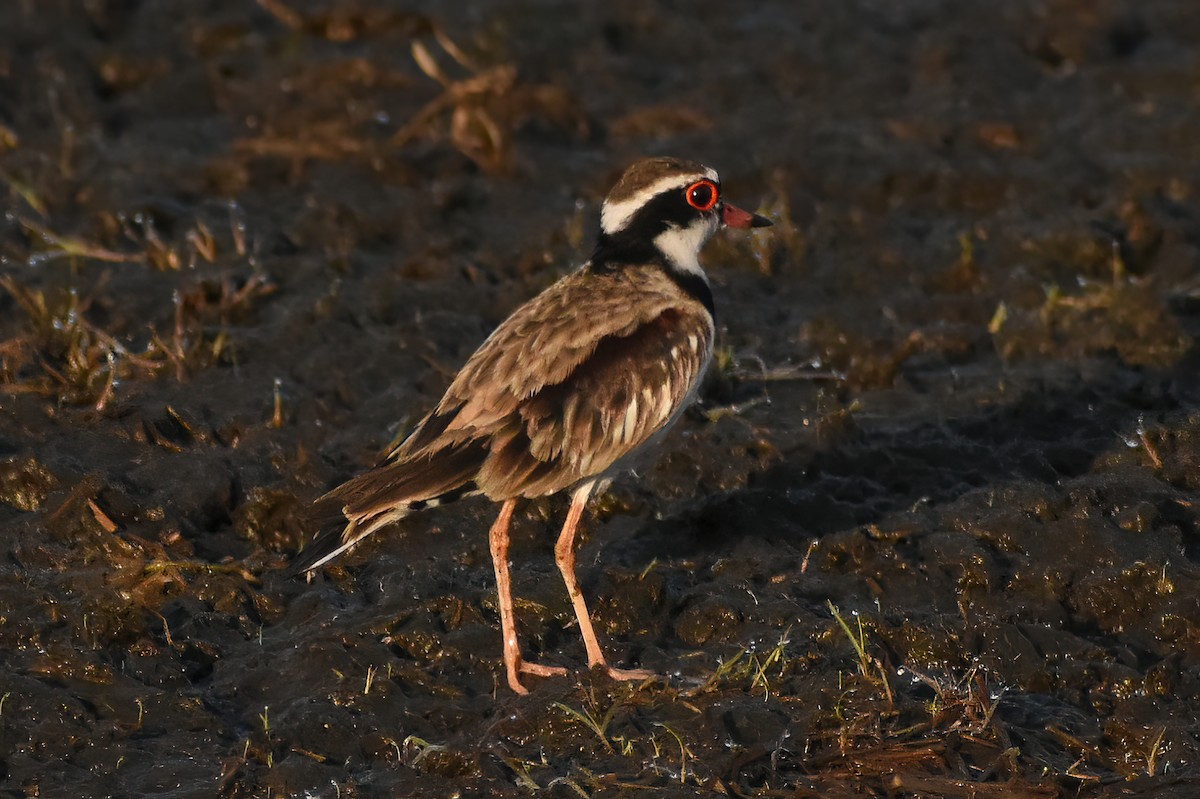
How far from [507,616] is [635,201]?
77.3 inches

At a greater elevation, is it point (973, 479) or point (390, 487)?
point (390, 487)

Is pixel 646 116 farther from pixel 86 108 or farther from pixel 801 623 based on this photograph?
pixel 801 623

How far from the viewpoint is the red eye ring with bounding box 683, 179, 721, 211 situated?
25.6 feet

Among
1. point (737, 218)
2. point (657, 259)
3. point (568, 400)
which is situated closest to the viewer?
point (568, 400)

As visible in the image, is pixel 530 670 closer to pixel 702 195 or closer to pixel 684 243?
pixel 684 243

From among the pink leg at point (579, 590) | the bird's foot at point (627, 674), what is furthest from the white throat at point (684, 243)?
the bird's foot at point (627, 674)

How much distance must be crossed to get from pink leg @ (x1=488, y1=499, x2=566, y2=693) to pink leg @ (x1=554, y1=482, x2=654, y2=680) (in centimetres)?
16

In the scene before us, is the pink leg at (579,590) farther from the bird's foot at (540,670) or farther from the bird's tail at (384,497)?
the bird's tail at (384,497)

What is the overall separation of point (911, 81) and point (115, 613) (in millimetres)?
7247

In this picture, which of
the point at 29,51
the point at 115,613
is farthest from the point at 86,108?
the point at 115,613

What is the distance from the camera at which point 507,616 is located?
6.95 m

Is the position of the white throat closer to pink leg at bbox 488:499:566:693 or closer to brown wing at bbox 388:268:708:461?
brown wing at bbox 388:268:708:461

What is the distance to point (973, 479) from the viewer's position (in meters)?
8.27

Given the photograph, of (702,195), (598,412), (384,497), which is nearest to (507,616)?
(384,497)
